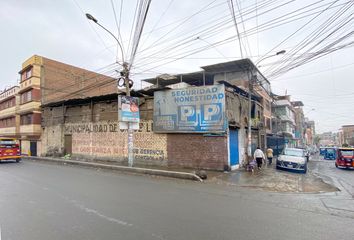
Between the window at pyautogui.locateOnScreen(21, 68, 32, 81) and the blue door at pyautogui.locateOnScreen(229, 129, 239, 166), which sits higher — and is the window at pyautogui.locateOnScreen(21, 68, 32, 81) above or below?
above

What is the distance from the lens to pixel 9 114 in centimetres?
3503

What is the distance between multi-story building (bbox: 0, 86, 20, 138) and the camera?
33250 mm

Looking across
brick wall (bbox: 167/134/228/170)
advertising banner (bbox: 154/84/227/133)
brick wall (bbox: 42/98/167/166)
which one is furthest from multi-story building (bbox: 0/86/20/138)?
brick wall (bbox: 167/134/228/170)

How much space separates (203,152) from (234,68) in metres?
15.2

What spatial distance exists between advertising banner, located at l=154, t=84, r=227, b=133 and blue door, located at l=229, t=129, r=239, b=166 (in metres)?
1.69

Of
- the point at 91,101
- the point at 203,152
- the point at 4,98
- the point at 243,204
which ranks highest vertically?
the point at 4,98

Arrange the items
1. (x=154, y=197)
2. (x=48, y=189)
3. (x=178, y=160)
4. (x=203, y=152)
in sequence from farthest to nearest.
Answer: (x=178, y=160) → (x=203, y=152) → (x=48, y=189) → (x=154, y=197)

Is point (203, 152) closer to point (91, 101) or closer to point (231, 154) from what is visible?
point (231, 154)

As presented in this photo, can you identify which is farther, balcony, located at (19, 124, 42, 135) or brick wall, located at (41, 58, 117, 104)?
brick wall, located at (41, 58, 117, 104)

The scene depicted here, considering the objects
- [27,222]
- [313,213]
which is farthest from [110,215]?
[313,213]

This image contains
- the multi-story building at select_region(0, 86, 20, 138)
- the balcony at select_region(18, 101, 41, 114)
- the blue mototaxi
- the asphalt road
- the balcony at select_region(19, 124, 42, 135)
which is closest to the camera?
the asphalt road

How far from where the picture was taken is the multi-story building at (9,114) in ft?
109

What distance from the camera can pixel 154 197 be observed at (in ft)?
25.4

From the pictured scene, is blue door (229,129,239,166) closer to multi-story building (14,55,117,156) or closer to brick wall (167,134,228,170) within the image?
brick wall (167,134,228,170)
